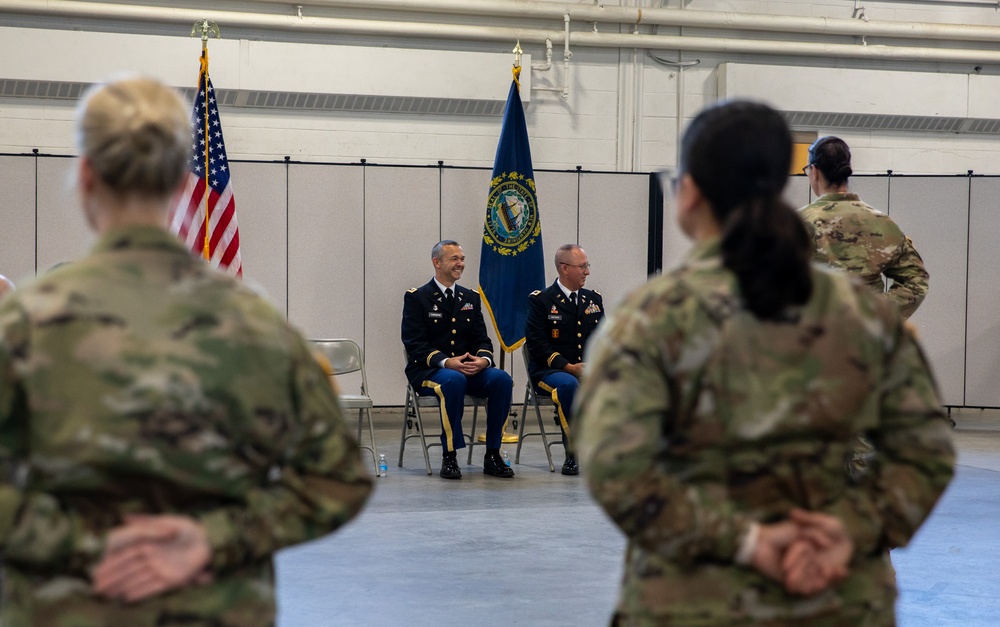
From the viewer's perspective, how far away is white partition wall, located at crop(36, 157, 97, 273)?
7.69 m

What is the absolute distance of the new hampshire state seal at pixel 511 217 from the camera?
7.64m

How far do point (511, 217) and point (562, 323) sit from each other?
3.50 ft

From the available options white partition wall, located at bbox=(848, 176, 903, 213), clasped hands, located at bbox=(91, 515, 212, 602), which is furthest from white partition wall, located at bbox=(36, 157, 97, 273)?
clasped hands, located at bbox=(91, 515, 212, 602)

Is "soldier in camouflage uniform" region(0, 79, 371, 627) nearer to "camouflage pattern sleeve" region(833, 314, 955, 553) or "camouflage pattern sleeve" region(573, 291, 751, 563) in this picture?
"camouflage pattern sleeve" region(573, 291, 751, 563)

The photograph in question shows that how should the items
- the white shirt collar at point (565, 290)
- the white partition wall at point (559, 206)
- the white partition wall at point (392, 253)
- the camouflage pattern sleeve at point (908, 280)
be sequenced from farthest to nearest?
the white partition wall at point (559, 206), the white partition wall at point (392, 253), the white shirt collar at point (565, 290), the camouflage pattern sleeve at point (908, 280)

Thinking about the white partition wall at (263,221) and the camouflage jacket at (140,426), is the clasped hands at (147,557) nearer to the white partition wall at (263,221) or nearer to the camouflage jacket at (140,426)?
the camouflage jacket at (140,426)

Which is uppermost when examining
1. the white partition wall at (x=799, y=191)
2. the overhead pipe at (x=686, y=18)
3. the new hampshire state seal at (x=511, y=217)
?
the overhead pipe at (x=686, y=18)

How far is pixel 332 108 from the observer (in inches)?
351

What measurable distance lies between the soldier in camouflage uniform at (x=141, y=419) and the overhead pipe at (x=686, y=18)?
7.80 metres

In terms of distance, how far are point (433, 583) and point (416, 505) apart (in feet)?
5.25

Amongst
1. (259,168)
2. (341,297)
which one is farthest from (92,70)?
(341,297)

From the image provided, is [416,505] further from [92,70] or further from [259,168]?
[92,70]

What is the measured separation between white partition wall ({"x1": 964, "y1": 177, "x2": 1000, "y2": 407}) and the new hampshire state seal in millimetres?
3766

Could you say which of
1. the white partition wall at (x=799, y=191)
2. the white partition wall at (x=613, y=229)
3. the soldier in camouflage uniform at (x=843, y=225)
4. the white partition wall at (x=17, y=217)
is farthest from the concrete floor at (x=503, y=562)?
the white partition wall at (x=17, y=217)
